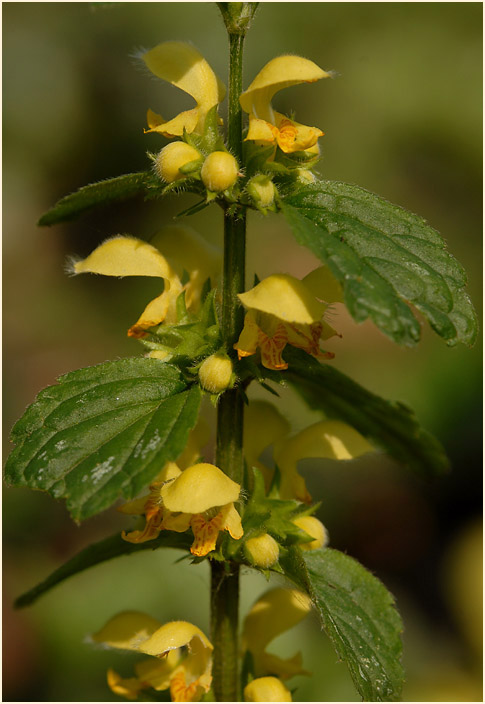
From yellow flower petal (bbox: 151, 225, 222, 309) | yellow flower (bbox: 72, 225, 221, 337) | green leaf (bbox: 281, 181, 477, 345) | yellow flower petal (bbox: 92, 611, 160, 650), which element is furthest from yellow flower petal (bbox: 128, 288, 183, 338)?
yellow flower petal (bbox: 92, 611, 160, 650)

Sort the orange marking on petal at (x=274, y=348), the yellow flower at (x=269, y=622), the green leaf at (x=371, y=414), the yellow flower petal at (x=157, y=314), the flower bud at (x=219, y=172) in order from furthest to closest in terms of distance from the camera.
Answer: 1. the yellow flower at (x=269, y=622)
2. the green leaf at (x=371, y=414)
3. the yellow flower petal at (x=157, y=314)
4. the orange marking on petal at (x=274, y=348)
5. the flower bud at (x=219, y=172)

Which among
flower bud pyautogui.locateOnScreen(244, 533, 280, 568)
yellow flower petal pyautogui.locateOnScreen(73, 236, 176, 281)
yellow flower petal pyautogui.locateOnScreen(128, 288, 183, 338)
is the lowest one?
flower bud pyautogui.locateOnScreen(244, 533, 280, 568)

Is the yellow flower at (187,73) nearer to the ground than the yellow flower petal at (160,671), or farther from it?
farther from it

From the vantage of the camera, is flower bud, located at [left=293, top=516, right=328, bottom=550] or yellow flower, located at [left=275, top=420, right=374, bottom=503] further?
yellow flower, located at [left=275, top=420, right=374, bottom=503]

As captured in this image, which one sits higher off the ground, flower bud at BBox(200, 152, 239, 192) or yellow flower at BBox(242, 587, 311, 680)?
flower bud at BBox(200, 152, 239, 192)

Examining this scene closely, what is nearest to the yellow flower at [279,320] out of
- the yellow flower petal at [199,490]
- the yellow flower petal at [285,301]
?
the yellow flower petal at [285,301]

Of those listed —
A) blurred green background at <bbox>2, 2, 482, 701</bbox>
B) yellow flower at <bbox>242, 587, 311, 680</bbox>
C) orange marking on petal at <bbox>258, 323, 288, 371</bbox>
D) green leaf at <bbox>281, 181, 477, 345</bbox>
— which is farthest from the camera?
blurred green background at <bbox>2, 2, 482, 701</bbox>

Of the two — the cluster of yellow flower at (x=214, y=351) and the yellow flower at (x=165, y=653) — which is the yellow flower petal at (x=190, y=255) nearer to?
the cluster of yellow flower at (x=214, y=351)

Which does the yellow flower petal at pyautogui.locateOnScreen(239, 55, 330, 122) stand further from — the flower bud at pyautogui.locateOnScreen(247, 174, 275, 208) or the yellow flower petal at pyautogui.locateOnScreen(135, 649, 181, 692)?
the yellow flower petal at pyautogui.locateOnScreen(135, 649, 181, 692)

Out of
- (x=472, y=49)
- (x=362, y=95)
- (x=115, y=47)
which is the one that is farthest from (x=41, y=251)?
(x=472, y=49)
